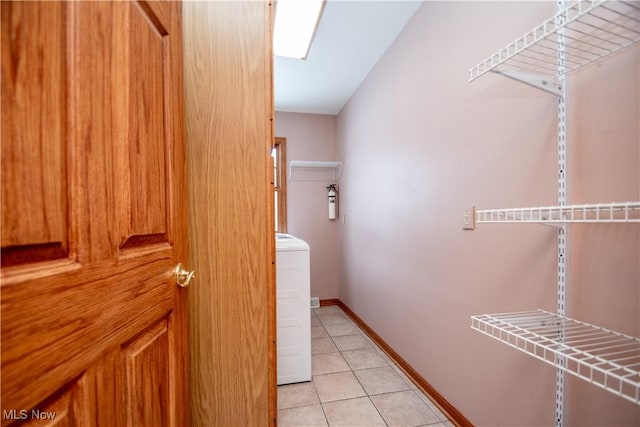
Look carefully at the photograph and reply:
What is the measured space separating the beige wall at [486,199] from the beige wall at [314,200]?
1.23m

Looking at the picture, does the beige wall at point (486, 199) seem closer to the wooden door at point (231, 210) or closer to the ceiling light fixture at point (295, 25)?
the ceiling light fixture at point (295, 25)

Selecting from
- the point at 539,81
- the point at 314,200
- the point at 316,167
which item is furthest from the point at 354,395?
the point at 316,167

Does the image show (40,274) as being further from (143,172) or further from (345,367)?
(345,367)

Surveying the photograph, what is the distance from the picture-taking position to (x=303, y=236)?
3678 mm

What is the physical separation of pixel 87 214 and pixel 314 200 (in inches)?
126

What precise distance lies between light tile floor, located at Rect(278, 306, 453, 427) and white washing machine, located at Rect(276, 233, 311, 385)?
11 cm

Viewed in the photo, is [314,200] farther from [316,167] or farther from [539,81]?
[539,81]

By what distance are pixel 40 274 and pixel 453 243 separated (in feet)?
5.40

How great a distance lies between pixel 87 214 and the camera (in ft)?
1.74

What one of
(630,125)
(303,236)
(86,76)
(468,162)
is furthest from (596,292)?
(303,236)

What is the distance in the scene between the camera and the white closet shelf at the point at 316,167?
3553 millimetres

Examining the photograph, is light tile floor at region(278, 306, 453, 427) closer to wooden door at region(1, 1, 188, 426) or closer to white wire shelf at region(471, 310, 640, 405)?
white wire shelf at region(471, 310, 640, 405)

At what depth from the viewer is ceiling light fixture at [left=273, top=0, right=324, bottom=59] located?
1.61 m
